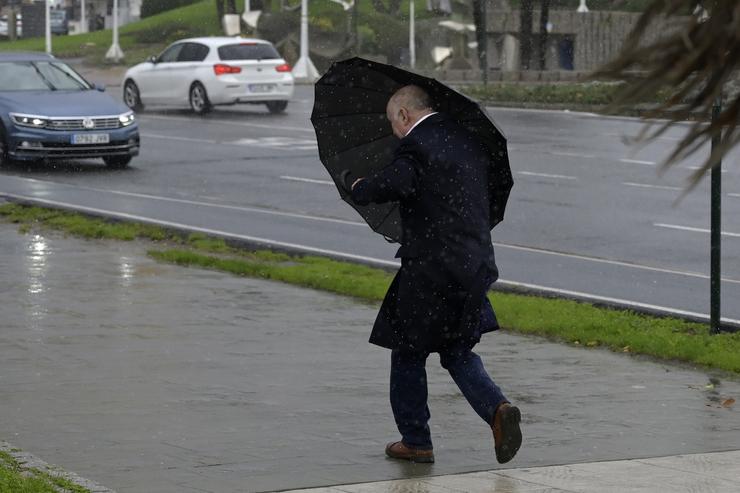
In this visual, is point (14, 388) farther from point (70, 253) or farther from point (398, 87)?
point (70, 253)

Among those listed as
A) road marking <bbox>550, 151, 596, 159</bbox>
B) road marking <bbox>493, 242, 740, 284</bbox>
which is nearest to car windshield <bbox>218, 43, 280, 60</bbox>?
road marking <bbox>550, 151, 596, 159</bbox>

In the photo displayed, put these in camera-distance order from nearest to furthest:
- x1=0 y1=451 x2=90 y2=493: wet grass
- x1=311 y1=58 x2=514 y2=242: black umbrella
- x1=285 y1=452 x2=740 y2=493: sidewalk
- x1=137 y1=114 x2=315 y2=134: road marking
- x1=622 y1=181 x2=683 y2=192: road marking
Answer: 1. x1=0 y1=451 x2=90 y2=493: wet grass
2. x1=285 y1=452 x2=740 y2=493: sidewalk
3. x1=311 y1=58 x2=514 y2=242: black umbrella
4. x1=622 y1=181 x2=683 y2=192: road marking
5. x1=137 y1=114 x2=315 y2=134: road marking

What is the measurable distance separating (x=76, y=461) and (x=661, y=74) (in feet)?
12.5

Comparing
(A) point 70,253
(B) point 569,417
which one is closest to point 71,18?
(A) point 70,253

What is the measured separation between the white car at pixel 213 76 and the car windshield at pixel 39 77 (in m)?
9.58

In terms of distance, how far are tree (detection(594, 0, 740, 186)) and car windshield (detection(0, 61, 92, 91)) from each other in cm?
2029

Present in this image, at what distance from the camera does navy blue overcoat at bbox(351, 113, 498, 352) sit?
6.38 metres

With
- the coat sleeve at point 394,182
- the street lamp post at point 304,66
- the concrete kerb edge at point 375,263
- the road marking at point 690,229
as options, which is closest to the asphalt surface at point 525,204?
the road marking at point 690,229

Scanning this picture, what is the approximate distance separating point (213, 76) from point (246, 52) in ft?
4.04

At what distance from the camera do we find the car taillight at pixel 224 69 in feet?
109

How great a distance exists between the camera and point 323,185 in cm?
2045

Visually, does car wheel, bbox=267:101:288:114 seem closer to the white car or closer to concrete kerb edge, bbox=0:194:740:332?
the white car

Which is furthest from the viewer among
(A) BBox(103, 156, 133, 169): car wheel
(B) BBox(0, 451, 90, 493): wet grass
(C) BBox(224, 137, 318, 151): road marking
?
(C) BBox(224, 137, 318, 151): road marking

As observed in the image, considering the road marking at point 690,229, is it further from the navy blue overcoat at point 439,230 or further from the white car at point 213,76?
the white car at point 213,76
